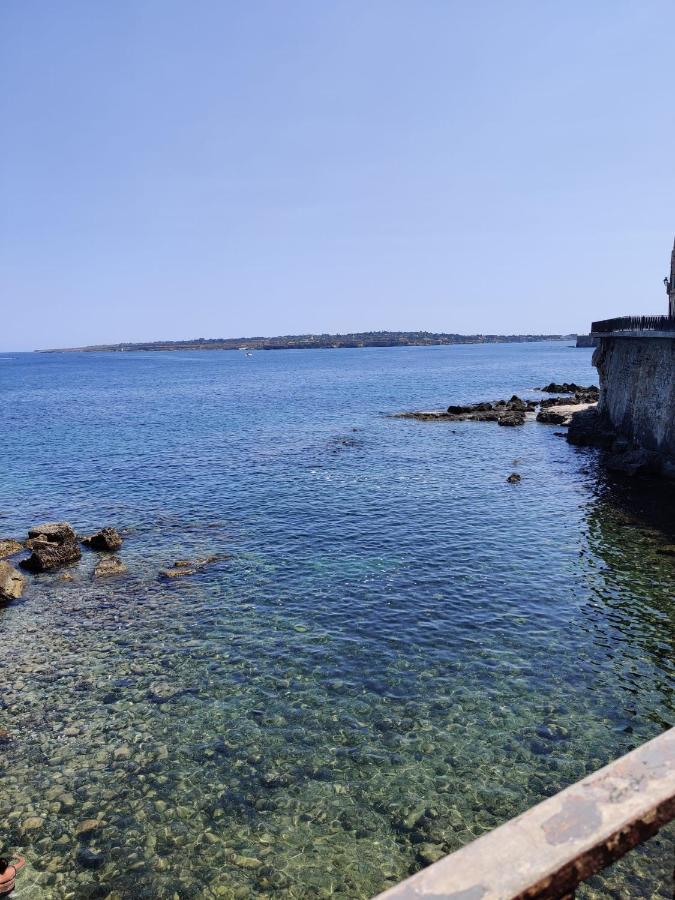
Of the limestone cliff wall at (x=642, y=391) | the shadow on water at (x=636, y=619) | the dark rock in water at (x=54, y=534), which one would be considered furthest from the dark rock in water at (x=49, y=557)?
the limestone cliff wall at (x=642, y=391)

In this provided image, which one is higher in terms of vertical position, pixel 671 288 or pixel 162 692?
pixel 671 288

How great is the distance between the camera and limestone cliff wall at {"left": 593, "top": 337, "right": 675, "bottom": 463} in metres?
37.8

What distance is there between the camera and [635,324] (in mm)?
45719

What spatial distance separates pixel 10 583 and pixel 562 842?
2515cm

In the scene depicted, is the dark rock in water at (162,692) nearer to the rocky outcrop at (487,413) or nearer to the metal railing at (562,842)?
the metal railing at (562,842)

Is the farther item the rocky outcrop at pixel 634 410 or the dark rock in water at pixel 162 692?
the rocky outcrop at pixel 634 410

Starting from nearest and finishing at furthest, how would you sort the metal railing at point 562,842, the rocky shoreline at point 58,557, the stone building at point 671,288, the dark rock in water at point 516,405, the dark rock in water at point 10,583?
the metal railing at point 562,842 < the dark rock in water at point 10,583 < the rocky shoreline at point 58,557 < the stone building at point 671,288 < the dark rock in water at point 516,405

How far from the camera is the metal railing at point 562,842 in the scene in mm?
2264

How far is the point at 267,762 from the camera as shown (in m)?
13.8

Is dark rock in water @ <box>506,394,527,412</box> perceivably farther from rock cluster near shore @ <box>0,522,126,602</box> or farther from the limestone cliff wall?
rock cluster near shore @ <box>0,522,126,602</box>

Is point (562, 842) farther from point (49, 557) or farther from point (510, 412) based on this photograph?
point (510, 412)

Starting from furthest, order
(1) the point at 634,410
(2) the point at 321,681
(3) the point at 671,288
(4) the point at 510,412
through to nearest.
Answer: (4) the point at 510,412 < (3) the point at 671,288 < (1) the point at 634,410 < (2) the point at 321,681

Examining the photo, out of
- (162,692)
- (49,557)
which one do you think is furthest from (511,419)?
(162,692)

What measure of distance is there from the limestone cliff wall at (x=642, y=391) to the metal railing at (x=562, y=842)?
38970mm
